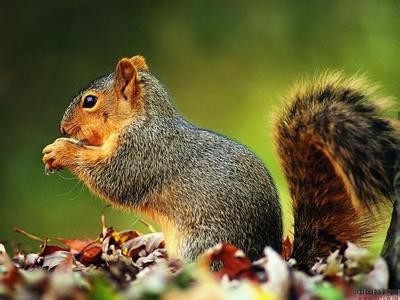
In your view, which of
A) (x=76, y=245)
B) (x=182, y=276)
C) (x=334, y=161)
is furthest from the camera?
(x=76, y=245)

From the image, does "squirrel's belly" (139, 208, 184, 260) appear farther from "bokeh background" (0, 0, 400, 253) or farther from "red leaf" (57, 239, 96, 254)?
"bokeh background" (0, 0, 400, 253)

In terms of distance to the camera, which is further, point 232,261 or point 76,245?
point 76,245

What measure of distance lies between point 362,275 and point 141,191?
2.33ft

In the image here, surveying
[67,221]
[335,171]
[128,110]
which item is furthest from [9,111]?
[335,171]

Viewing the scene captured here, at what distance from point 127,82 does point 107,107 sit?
0.09 meters

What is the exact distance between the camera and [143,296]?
103 centimetres

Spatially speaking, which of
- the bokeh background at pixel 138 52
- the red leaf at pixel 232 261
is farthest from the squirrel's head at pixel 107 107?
the bokeh background at pixel 138 52

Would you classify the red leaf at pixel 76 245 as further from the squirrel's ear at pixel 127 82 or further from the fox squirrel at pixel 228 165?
the squirrel's ear at pixel 127 82

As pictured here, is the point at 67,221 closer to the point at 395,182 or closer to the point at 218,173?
the point at 218,173

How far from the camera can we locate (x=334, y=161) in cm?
156

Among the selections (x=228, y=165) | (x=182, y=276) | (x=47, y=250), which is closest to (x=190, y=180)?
(x=228, y=165)

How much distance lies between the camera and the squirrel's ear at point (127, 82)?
194cm

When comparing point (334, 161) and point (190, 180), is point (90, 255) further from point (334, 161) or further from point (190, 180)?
point (334, 161)

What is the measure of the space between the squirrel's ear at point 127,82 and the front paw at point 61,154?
0.69 feet
